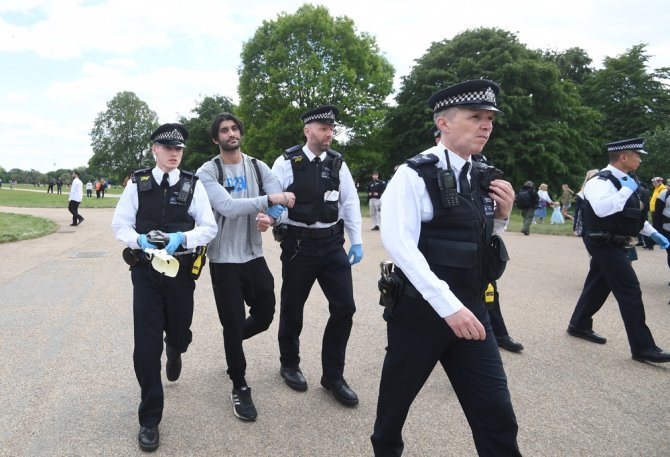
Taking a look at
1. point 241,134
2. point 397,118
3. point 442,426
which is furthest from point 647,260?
point 397,118

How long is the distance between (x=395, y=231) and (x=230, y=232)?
1896 mm

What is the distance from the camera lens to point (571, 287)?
816 centimetres

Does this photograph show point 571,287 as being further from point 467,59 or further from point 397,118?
point 397,118

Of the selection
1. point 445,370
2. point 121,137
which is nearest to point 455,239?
point 445,370

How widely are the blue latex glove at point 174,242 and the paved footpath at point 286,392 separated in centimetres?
128

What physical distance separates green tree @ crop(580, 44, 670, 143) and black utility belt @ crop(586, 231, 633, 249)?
37030mm

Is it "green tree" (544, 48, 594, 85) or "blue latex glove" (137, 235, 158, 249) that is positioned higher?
"green tree" (544, 48, 594, 85)

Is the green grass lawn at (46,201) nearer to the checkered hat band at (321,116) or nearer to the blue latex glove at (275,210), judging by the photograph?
the checkered hat band at (321,116)

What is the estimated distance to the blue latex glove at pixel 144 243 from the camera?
125 inches

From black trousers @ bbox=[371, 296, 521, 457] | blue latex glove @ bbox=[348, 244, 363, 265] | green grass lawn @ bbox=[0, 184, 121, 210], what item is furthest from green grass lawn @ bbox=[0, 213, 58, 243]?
black trousers @ bbox=[371, 296, 521, 457]

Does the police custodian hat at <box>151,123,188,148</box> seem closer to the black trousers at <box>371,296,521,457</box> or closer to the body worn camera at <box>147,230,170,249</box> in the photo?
the body worn camera at <box>147,230,170,249</box>

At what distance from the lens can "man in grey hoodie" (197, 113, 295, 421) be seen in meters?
3.69

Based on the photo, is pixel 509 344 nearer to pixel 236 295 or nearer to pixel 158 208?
pixel 236 295

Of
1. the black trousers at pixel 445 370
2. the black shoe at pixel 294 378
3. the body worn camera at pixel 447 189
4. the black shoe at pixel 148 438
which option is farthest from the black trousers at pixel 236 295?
the body worn camera at pixel 447 189
